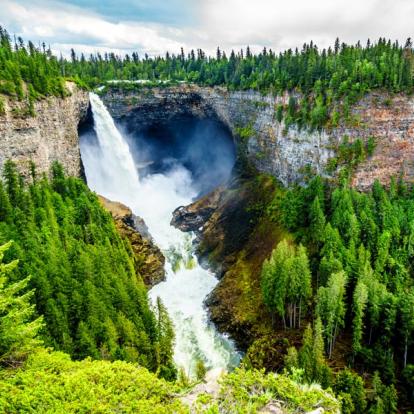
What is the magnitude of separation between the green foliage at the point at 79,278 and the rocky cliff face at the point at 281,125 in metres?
37.9

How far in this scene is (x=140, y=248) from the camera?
2793 inches

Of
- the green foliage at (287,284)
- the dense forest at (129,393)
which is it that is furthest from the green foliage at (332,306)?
the dense forest at (129,393)

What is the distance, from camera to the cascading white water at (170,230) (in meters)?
56.3

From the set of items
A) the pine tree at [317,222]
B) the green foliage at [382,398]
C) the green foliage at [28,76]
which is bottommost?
the green foliage at [382,398]

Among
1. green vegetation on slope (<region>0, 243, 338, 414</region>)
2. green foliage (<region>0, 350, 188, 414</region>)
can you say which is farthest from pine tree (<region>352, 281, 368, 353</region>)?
green foliage (<region>0, 350, 188, 414</region>)

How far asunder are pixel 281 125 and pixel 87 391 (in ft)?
228

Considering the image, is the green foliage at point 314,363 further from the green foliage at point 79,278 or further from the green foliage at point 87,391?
Answer: the green foliage at point 87,391

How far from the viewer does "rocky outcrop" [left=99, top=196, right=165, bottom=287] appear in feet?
227

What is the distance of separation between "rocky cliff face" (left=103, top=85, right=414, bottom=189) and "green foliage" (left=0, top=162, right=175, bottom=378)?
124ft

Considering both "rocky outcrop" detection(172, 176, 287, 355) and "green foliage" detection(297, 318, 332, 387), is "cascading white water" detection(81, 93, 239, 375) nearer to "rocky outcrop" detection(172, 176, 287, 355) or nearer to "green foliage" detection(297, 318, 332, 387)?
"rocky outcrop" detection(172, 176, 287, 355)

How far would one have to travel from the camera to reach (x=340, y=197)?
65062 millimetres

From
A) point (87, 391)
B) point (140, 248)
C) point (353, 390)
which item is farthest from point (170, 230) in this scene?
point (87, 391)

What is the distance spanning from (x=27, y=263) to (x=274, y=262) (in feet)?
105

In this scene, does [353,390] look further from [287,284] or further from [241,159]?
[241,159]
